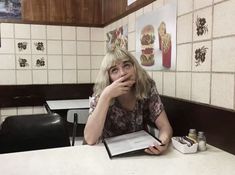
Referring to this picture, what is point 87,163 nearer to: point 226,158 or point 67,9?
point 226,158

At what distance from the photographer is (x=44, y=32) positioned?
253cm

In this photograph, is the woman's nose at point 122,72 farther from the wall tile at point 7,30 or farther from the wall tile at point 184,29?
the wall tile at point 7,30

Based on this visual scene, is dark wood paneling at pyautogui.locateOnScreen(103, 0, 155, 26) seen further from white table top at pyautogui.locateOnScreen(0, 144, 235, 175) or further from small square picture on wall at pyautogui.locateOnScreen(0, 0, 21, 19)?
white table top at pyautogui.locateOnScreen(0, 144, 235, 175)

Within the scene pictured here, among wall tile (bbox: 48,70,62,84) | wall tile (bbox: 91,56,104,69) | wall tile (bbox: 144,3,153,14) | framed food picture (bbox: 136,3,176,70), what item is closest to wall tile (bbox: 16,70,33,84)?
wall tile (bbox: 48,70,62,84)

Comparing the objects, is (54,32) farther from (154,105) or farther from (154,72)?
(154,105)

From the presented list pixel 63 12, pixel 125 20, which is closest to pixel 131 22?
pixel 125 20

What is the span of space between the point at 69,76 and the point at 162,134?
1.69 metres

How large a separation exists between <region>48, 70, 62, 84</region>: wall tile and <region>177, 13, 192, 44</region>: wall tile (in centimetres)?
156

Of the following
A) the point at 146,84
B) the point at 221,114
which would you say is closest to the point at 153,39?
the point at 146,84

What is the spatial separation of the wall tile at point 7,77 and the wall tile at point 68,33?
622mm

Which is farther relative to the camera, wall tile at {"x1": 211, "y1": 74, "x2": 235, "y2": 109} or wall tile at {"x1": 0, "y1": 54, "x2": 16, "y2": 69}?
wall tile at {"x1": 0, "y1": 54, "x2": 16, "y2": 69}

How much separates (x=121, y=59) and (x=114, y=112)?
27 centimetres

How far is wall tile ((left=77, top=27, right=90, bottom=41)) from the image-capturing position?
2645mm

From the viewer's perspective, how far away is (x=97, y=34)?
2.71m
